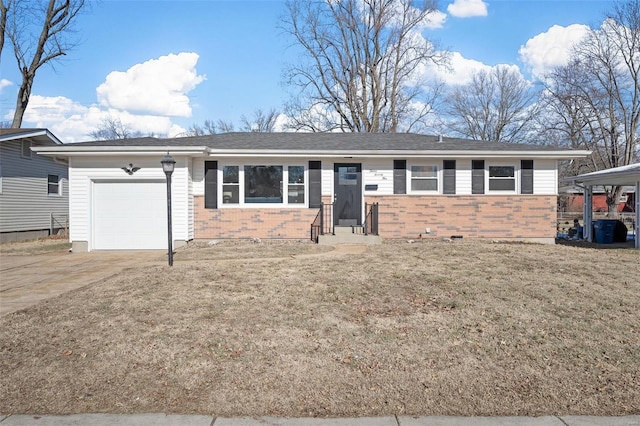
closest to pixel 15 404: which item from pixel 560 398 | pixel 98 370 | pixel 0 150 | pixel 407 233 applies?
pixel 98 370

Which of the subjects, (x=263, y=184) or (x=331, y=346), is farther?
(x=263, y=184)

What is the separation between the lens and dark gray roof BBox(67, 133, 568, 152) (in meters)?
14.0

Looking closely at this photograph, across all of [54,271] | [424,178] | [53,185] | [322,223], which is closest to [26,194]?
[53,185]

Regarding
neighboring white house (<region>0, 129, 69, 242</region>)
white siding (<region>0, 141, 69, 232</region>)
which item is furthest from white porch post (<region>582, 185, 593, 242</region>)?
white siding (<region>0, 141, 69, 232</region>)

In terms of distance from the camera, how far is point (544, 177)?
1445 cm

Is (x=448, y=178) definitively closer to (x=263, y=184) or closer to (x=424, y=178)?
(x=424, y=178)

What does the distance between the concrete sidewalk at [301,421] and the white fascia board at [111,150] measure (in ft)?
32.8

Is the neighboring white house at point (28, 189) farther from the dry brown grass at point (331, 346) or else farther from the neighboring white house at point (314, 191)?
the dry brown grass at point (331, 346)

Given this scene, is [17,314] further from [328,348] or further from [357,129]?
[357,129]

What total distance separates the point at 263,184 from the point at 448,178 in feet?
19.4

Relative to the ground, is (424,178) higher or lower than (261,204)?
higher

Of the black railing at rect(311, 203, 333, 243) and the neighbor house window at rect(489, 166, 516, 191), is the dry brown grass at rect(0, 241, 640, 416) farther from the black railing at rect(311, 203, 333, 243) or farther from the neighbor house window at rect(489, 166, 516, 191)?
the neighbor house window at rect(489, 166, 516, 191)

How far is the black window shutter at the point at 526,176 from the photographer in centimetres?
1438

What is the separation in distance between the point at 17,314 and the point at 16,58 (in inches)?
1001
